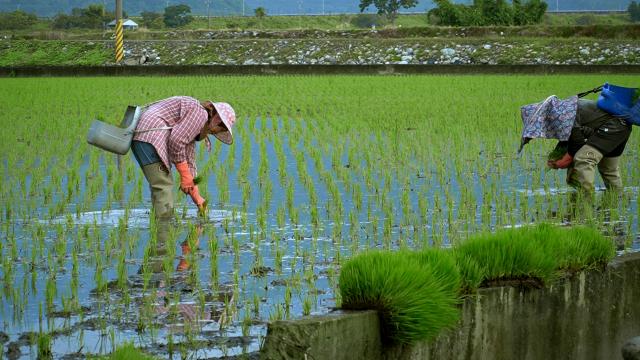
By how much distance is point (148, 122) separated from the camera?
6.09 m

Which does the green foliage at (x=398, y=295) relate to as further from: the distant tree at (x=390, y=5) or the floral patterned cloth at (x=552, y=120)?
the distant tree at (x=390, y=5)

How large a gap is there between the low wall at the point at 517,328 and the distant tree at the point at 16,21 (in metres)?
60.5

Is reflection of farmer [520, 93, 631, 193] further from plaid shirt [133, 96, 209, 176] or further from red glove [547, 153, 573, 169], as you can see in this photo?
plaid shirt [133, 96, 209, 176]

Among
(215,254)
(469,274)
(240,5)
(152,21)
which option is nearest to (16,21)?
(152,21)

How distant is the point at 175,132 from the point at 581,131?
2.78 metres

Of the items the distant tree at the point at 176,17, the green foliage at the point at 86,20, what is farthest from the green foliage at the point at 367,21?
the green foliage at the point at 86,20

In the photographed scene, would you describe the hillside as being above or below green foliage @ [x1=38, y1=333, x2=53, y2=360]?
above

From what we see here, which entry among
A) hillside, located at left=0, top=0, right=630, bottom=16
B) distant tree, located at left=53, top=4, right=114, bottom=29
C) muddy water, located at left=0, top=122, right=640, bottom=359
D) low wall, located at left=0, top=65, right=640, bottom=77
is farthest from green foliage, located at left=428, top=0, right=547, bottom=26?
hillside, located at left=0, top=0, right=630, bottom=16

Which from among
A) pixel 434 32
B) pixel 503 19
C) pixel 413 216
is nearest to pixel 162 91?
pixel 413 216

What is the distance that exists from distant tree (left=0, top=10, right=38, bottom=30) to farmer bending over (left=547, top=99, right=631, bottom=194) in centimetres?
5789

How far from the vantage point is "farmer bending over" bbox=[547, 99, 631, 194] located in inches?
282

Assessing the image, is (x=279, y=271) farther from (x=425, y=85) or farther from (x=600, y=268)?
(x=425, y=85)

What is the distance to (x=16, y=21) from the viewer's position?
63562mm

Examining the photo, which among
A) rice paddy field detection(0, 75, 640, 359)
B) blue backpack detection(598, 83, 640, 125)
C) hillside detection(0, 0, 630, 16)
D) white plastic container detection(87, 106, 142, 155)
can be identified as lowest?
rice paddy field detection(0, 75, 640, 359)
